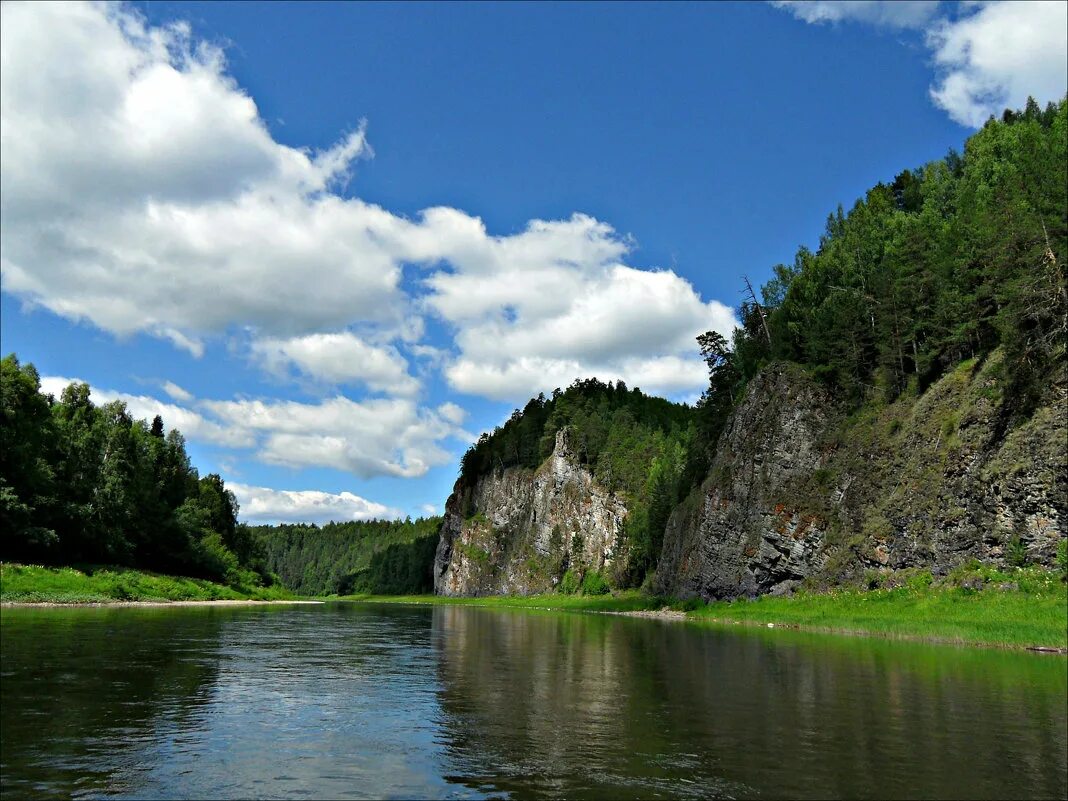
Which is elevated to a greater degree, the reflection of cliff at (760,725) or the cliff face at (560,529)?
the cliff face at (560,529)

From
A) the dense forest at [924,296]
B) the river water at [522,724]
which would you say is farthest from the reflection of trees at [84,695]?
the dense forest at [924,296]

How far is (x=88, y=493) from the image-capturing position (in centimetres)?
9600

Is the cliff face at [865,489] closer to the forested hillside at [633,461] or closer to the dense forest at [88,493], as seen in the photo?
the forested hillside at [633,461]

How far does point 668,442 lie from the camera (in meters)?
167

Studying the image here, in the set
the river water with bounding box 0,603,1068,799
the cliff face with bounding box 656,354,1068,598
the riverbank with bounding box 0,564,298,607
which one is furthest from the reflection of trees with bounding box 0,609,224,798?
the cliff face with bounding box 656,354,1068,598

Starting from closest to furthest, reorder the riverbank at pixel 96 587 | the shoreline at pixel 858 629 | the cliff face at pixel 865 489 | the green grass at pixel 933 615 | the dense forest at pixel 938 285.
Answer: the shoreline at pixel 858 629 < the green grass at pixel 933 615 < the cliff face at pixel 865 489 < the dense forest at pixel 938 285 < the riverbank at pixel 96 587

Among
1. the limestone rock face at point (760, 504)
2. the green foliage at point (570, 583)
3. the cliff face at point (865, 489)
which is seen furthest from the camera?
the green foliage at point (570, 583)

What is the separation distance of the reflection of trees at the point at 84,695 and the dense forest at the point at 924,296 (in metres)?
58.9

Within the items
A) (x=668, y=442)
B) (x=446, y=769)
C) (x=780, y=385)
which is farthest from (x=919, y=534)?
(x=668, y=442)

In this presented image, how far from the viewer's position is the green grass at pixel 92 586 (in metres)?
69.2

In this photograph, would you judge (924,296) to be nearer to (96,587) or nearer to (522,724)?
(522,724)

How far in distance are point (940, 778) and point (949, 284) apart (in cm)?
7133

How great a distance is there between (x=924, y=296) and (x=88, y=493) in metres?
107

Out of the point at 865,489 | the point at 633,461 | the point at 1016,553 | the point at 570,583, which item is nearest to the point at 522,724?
the point at 1016,553
